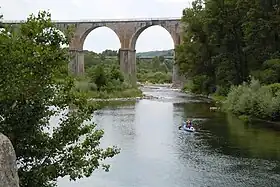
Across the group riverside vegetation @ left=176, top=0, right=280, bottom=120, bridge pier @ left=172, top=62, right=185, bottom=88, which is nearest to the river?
riverside vegetation @ left=176, top=0, right=280, bottom=120

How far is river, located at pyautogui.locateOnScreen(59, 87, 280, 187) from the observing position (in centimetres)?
1246

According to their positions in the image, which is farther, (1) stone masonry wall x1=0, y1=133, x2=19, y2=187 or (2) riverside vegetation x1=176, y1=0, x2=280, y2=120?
(2) riverside vegetation x1=176, y1=0, x2=280, y2=120

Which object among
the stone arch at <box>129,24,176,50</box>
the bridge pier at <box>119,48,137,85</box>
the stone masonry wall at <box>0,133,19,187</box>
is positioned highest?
the stone arch at <box>129,24,176,50</box>

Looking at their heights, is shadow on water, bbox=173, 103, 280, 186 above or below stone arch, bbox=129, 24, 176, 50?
below

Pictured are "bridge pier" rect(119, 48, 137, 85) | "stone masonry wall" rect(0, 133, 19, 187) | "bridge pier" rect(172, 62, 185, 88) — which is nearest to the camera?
"stone masonry wall" rect(0, 133, 19, 187)

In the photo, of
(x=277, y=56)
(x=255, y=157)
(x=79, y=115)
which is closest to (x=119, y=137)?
(x=255, y=157)

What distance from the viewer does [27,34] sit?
6648 millimetres

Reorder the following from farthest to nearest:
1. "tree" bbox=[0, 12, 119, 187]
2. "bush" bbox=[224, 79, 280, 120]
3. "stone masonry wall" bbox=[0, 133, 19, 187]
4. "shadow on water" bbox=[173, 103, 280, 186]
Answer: "bush" bbox=[224, 79, 280, 120] < "shadow on water" bbox=[173, 103, 280, 186] < "tree" bbox=[0, 12, 119, 187] < "stone masonry wall" bbox=[0, 133, 19, 187]

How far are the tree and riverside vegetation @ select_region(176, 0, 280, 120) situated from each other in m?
17.9

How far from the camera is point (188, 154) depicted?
1581 centimetres

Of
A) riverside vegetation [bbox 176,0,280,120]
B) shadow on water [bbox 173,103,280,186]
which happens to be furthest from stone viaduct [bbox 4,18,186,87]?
shadow on water [bbox 173,103,280,186]

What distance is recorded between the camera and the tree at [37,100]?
248 inches

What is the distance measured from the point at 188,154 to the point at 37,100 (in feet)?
32.4

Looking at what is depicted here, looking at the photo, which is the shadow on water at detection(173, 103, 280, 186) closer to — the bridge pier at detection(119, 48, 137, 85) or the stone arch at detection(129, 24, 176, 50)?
the stone arch at detection(129, 24, 176, 50)
